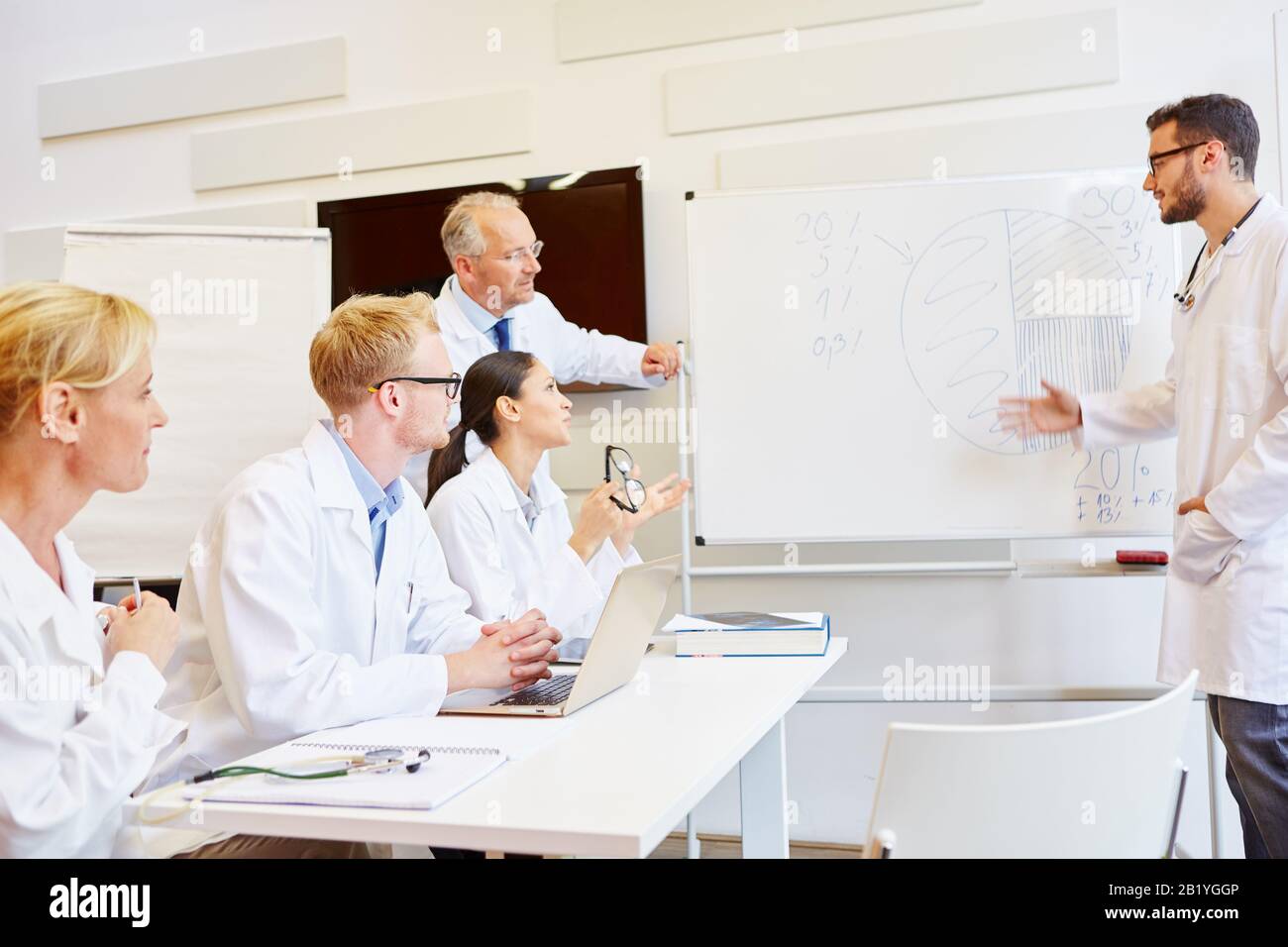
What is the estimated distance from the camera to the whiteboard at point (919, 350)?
2.79m

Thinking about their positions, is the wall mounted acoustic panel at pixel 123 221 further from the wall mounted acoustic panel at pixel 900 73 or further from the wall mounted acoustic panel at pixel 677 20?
the wall mounted acoustic panel at pixel 900 73

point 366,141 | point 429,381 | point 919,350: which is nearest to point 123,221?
point 366,141

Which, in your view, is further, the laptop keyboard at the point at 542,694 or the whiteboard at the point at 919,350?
the whiteboard at the point at 919,350

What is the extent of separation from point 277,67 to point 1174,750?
3686mm

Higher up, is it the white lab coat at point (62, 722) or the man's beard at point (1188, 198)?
the man's beard at point (1188, 198)

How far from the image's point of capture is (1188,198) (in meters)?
2.43

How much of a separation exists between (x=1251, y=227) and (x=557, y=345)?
1.86m

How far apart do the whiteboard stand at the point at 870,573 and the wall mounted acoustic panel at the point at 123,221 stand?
155cm

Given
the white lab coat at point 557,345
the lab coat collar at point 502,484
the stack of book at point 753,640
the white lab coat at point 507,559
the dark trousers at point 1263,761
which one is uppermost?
the white lab coat at point 557,345

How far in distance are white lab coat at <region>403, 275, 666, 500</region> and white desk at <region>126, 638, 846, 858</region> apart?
5.02 ft

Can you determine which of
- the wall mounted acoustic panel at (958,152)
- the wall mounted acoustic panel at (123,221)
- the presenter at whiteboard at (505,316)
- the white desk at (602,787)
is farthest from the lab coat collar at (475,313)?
the white desk at (602,787)

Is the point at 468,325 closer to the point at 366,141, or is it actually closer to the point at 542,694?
the point at 366,141

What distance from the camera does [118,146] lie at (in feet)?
13.2

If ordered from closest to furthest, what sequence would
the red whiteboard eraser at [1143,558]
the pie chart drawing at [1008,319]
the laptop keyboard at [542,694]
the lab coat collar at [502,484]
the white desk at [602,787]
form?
the white desk at [602,787] → the laptop keyboard at [542,694] → the lab coat collar at [502,484] → the red whiteboard eraser at [1143,558] → the pie chart drawing at [1008,319]
